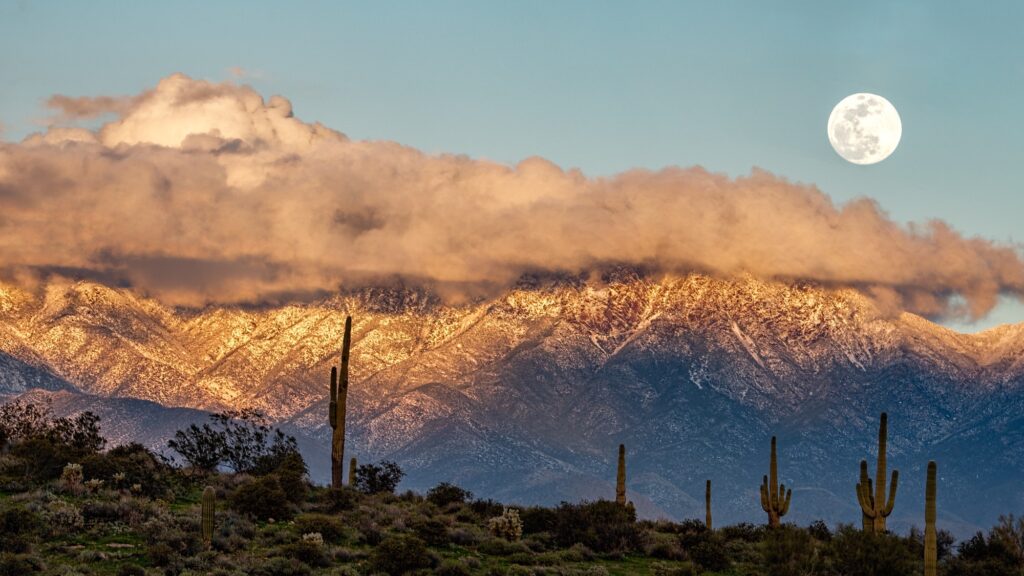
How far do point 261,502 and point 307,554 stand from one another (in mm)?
7271

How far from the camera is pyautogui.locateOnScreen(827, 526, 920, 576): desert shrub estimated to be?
47344mm

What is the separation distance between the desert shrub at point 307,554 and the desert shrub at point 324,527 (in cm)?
300

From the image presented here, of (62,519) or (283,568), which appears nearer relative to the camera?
(283,568)

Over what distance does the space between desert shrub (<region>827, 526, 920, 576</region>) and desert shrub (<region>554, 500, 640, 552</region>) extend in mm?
8021

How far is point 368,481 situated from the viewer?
268 feet

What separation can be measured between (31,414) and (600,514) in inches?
1388

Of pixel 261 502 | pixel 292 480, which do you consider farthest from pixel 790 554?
pixel 292 480

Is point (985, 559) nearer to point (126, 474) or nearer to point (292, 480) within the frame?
point (292, 480)

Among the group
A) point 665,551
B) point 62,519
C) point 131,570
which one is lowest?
point 131,570

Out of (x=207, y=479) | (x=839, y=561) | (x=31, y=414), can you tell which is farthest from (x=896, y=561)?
(x=31, y=414)

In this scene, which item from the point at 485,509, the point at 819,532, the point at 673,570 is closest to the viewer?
the point at 673,570

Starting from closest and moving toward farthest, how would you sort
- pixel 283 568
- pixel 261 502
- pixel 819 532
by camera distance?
pixel 283 568 < pixel 261 502 < pixel 819 532

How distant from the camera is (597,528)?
177 feet

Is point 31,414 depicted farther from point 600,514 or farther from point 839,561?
point 839,561
